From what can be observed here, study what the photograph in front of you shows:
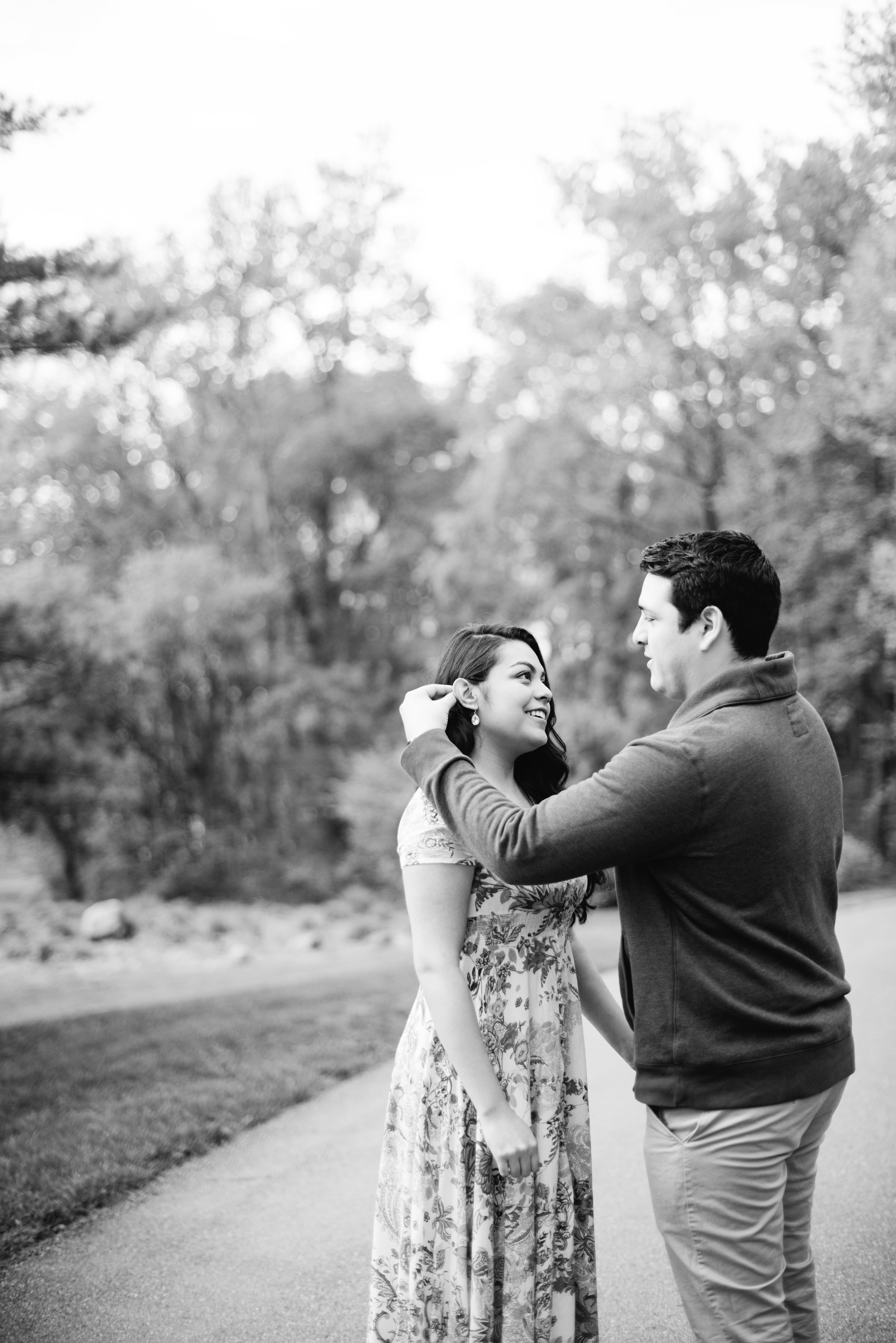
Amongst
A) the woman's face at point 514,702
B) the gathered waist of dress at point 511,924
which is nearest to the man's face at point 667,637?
the woman's face at point 514,702

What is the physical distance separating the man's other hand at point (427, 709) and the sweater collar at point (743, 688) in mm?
530

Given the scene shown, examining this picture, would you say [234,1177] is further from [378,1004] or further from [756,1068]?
[378,1004]

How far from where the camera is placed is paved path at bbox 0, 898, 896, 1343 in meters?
3.20

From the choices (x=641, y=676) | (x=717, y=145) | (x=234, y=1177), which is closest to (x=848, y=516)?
(x=641, y=676)

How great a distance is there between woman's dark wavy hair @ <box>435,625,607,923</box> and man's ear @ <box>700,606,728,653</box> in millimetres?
570

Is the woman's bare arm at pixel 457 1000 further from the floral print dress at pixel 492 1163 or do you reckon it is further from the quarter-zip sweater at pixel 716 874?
the quarter-zip sweater at pixel 716 874

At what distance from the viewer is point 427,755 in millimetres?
2188

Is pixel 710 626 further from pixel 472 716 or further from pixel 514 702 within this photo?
pixel 472 716

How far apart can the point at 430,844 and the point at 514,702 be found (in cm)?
42

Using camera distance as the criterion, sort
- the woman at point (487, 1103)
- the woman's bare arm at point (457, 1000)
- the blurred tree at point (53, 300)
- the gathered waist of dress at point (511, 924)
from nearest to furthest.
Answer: the woman's bare arm at point (457, 1000), the woman at point (487, 1103), the gathered waist of dress at point (511, 924), the blurred tree at point (53, 300)

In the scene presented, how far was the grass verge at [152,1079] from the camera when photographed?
4445 mm

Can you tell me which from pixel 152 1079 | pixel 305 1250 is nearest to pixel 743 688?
pixel 305 1250

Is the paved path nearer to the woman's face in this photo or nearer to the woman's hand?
the woman's hand

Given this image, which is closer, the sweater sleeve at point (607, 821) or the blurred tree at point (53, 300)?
the sweater sleeve at point (607, 821)
